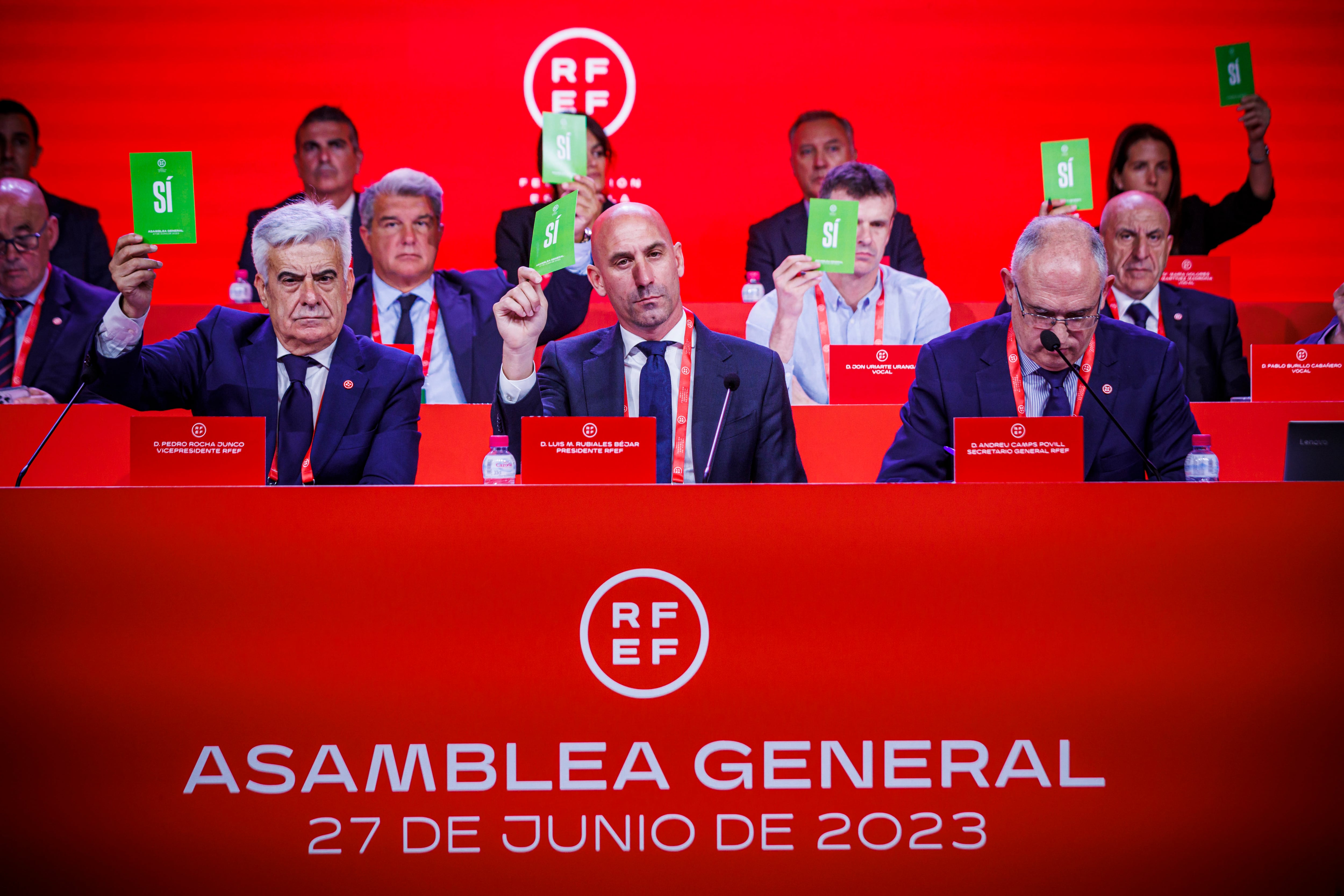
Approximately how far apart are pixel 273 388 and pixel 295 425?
0.17m

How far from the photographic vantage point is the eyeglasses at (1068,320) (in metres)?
2.28

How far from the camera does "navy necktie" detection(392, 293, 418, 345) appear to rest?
3.90 metres

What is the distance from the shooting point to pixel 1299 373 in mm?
3164

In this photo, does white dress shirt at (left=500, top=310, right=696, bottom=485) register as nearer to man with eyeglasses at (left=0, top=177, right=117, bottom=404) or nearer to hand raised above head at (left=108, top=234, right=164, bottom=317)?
hand raised above head at (left=108, top=234, right=164, bottom=317)

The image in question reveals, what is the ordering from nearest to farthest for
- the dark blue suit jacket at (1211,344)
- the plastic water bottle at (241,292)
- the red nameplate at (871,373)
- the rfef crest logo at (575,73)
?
the red nameplate at (871,373)
the dark blue suit jacket at (1211,344)
the plastic water bottle at (241,292)
the rfef crest logo at (575,73)

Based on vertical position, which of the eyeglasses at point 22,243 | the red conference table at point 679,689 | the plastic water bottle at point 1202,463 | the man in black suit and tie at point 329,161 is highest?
the man in black suit and tie at point 329,161

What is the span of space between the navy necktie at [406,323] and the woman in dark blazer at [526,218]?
0.65 m

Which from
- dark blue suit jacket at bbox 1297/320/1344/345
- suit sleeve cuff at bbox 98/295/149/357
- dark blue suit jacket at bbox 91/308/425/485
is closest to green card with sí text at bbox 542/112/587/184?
dark blue suit jacket at bbox 91/308/425/485

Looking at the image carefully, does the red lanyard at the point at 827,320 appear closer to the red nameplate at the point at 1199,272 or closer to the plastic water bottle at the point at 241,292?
the red nameplate at the point at 1199,272

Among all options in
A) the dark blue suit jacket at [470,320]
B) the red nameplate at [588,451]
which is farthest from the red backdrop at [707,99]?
the red nameplate at [588,451]

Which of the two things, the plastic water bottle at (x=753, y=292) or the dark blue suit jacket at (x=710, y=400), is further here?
the plastic water bottle at (x=753, y=292)

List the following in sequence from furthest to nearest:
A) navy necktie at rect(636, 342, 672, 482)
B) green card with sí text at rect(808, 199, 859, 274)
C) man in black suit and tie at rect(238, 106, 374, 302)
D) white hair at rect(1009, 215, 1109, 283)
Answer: man in black suit and tie at rect(238, 106, 374, 302) < green card with sí text at rect(808, 199, 859, 274) < navy necktie at rect(636, 342, 672, 482) < white hair at rect(1009, 215, 1109, 283)

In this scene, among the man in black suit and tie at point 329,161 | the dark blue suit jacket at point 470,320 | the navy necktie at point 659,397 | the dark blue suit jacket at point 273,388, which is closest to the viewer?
the dark blue suit jacket at point 273,388

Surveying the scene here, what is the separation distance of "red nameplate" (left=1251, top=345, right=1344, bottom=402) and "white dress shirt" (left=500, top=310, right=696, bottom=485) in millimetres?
1941
